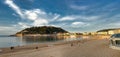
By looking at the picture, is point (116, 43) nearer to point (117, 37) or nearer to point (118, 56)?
point (117, 37)

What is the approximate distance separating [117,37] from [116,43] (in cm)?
47

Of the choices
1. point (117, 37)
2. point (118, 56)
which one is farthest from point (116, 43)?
point (118, 56)

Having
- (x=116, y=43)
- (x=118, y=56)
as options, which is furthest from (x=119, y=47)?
(x=118, y=56)

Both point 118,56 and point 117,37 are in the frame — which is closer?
point 117,37

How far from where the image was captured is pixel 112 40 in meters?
12.2

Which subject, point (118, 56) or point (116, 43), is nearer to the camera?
point (116, 43)

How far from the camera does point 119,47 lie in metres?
11.1

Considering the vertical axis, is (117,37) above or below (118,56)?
above

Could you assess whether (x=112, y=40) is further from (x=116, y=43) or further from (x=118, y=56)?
(x=118, y=56)

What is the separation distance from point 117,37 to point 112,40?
2.44ft

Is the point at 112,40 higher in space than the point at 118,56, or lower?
higher

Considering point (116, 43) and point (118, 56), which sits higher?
point (116, 43)

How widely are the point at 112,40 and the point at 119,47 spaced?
1192 millimetres

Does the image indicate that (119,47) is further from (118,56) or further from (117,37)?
(118,56)
